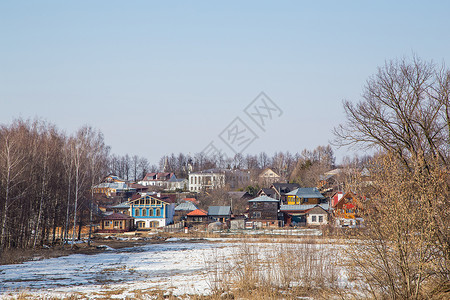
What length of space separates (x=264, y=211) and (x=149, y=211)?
17.1 m

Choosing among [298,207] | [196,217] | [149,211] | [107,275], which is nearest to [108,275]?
[107,275]

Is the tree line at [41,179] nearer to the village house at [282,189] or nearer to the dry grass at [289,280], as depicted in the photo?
the dry grass at [289,280]

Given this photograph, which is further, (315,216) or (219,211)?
(219,211)

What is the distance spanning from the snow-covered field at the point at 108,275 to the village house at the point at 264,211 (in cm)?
3266

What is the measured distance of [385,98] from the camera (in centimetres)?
2317

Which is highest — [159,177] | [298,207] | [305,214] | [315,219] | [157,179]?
[159,177]

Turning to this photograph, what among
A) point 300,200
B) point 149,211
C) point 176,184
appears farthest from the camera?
point 176,184

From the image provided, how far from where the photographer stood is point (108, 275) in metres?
20.6

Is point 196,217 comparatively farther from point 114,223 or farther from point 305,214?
point 305,214

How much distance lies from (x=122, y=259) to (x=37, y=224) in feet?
34.2

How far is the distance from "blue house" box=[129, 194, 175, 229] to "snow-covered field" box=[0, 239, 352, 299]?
31185 millimetres

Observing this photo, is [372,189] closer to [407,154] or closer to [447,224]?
[447,224]

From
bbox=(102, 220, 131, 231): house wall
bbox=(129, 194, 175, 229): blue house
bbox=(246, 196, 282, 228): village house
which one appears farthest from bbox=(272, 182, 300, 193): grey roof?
bbox=(102, 220, 131, 231): house wall

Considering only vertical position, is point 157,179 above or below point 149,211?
above
